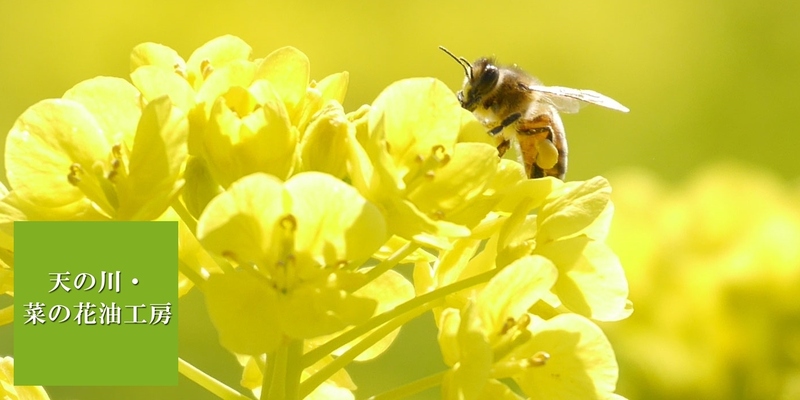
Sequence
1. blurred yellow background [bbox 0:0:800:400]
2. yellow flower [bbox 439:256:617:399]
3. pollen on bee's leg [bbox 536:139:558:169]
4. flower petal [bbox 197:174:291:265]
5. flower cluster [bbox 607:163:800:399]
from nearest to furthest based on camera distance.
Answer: flower petal [bbox 197:174:291:265] → yellow flower [bbox 439:256:617:399] → pollen on bee's leg [bbox 536:139:558:169] → flower cluster [bbox 607:163:800:399] → blurred yellow background [bbox 0:0:800:400]

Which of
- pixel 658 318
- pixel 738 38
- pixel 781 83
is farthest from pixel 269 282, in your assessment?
pixel 738 38

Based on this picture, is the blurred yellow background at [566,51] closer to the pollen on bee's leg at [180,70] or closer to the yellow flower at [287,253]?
the pollen on bee's leg at [180,70]

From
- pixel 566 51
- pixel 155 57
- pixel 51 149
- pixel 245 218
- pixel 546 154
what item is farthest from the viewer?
pixel 566 51

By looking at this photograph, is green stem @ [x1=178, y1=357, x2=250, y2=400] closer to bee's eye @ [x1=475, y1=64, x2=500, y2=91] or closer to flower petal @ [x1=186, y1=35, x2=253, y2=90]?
flower petal @ [x1=186, y1=35, x2=253, y2=90]

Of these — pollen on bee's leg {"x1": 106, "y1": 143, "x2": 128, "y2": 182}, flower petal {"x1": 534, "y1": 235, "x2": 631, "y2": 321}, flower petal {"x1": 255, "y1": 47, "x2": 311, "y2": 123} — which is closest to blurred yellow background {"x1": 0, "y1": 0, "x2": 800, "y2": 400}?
flower petal {"x1": 534, "y1": 235, "x2": 631, "y2": 321}

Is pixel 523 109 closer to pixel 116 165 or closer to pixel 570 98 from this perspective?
pixel 570 98

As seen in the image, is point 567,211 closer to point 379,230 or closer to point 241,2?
point 379,230

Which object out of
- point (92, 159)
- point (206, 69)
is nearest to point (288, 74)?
point (206, 69)
